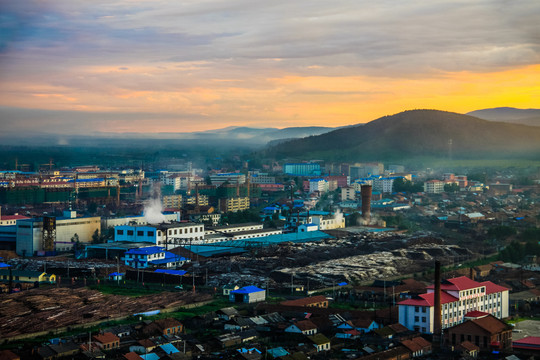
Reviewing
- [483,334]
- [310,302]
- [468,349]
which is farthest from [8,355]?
[483,334]

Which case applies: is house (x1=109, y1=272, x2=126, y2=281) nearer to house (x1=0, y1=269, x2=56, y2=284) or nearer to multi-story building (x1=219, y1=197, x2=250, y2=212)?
house (x1=0, y1=269, x2=56, y2=284)

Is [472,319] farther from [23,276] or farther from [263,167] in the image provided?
[263,167]

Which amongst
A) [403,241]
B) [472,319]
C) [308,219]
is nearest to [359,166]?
[308,219]

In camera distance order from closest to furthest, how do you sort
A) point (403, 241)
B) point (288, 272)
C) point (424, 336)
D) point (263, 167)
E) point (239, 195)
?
point (424, 336) → point (288, 272) → point (403, 241) → point (239, 195) → point (263, 167)

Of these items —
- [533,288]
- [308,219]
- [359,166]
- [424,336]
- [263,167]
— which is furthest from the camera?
[263,167]

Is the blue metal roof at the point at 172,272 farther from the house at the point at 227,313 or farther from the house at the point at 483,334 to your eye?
the house at the point at 483,334

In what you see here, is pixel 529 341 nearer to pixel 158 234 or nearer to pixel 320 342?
pixel 320 342

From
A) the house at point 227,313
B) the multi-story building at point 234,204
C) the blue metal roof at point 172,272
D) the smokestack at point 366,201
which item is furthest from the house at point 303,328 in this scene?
the multi-story building at point 234,204
